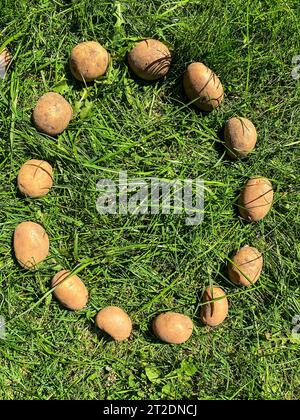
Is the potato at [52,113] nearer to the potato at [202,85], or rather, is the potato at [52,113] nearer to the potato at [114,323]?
the potato at [202,85]

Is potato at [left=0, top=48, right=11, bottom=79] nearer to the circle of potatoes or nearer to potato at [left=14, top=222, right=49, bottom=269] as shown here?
the circle of potatoes

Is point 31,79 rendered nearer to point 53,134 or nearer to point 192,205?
point 53,134

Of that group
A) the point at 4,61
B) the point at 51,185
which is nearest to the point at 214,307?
the point at 51,185

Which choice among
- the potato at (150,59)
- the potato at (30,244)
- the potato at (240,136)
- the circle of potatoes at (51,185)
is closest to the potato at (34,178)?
the circle of potatoes at (51,185)

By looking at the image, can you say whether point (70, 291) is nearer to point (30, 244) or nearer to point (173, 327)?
point (30, 244)
